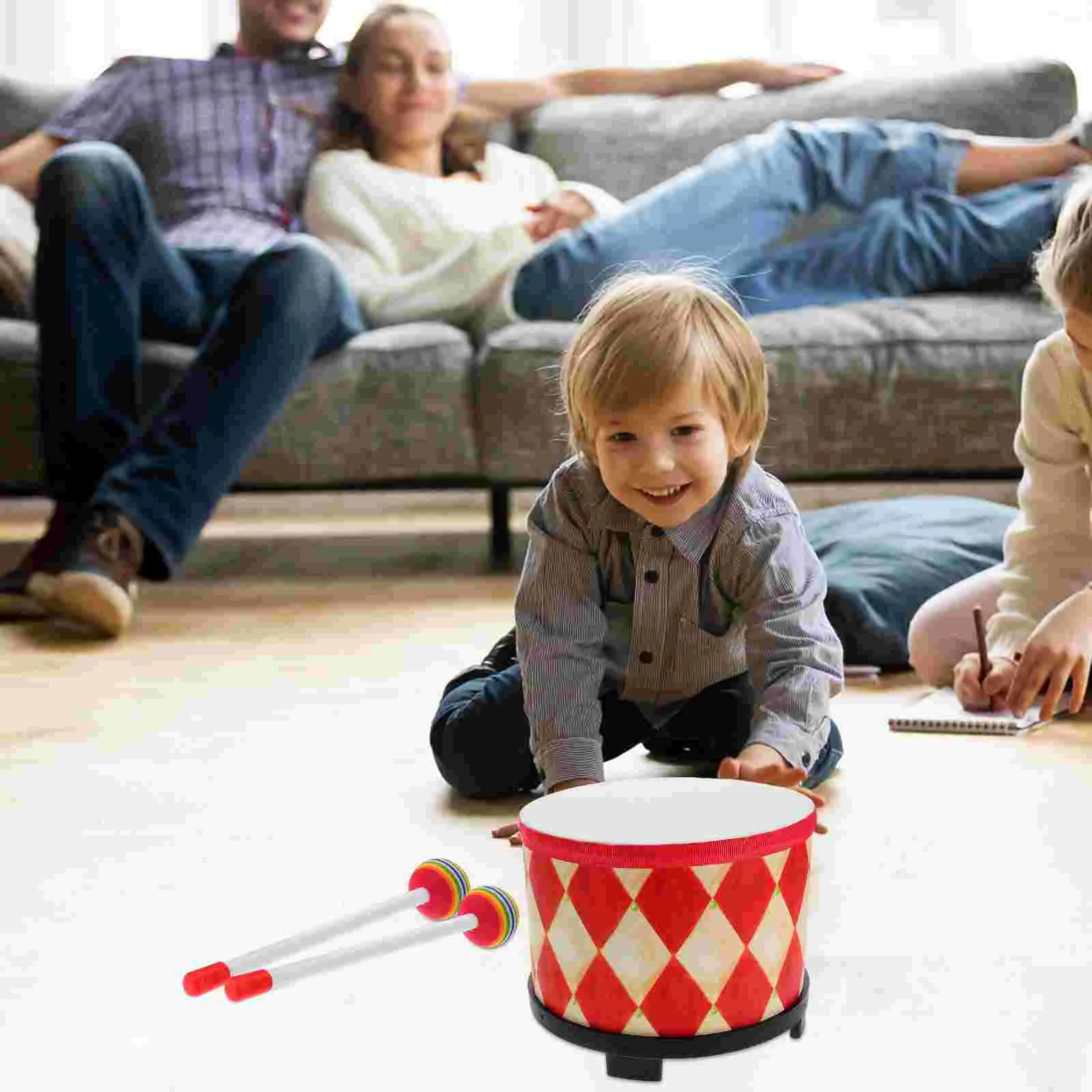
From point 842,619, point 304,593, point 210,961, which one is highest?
point 210,961

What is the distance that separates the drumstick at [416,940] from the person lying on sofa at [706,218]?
5.35 feet

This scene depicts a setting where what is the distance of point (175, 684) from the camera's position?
1651 millimetres

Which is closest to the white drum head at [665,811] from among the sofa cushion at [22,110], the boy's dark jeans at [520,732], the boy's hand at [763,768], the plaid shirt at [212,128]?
the boy's hand at [763,768]

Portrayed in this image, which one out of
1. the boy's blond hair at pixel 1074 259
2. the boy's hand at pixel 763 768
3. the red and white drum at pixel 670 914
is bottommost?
the boy's hand at pixel 763 768

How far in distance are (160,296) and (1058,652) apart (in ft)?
4.96

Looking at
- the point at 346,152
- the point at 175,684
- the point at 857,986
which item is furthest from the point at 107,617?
the point at 857,986

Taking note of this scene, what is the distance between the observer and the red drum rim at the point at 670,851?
66cm

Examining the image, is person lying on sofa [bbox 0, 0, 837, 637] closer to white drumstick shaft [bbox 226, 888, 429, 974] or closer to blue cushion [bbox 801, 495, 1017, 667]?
blue cushion [bbox 801, 495, 1017, 667]

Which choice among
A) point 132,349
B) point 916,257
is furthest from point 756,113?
point 132,349

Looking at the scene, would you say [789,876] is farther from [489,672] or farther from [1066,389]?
[1066,389]

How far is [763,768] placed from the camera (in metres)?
1.01

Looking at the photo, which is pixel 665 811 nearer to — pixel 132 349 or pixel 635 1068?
pixel 635 1068

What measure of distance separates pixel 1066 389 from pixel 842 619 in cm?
36

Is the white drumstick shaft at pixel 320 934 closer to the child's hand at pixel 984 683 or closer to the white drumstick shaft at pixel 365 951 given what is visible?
the white drumstick shaft at pixel 365 951
